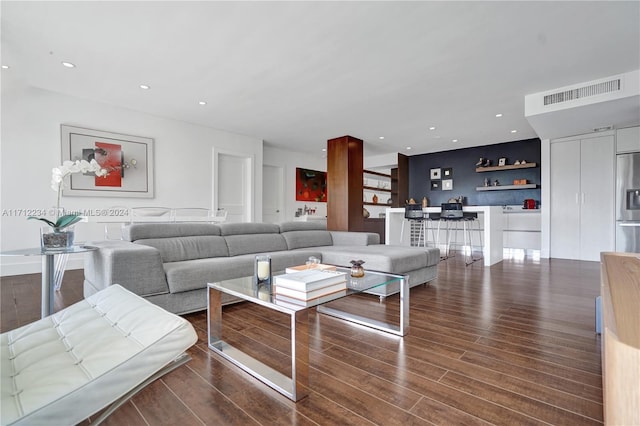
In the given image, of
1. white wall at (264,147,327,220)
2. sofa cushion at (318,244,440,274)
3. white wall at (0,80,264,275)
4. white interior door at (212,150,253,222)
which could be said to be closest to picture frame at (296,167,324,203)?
white wall at (264,147,327,220)

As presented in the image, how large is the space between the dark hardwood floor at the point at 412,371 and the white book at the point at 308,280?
465 millimetres

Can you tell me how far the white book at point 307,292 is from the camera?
62.7 inches

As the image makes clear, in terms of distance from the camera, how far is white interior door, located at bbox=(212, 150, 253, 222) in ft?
20.7

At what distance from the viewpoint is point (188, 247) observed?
2.96m

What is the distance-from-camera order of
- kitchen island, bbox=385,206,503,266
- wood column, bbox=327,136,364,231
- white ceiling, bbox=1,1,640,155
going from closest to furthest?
white ceiling, bbox=1,1,640,155, kitchen island, bbox=385,206,503,266, wood column, bbox=327,136,364,231

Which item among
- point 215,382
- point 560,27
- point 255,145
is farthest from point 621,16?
point 255,145

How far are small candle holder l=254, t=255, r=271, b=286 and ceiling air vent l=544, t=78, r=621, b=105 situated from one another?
4.52m

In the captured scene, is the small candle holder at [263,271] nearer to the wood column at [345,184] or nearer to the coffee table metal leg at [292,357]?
the coffee table metal leg at [292,357]

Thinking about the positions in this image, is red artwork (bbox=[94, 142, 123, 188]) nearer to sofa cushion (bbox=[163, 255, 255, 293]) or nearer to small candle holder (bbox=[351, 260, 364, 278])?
sofa cushion (bbox=[163, 255, 255, 293])

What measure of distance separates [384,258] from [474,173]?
19.3 feet

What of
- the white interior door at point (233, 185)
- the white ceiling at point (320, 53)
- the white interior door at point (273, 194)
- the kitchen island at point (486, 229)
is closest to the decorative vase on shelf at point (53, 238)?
the white ceiling at point (320, 53)

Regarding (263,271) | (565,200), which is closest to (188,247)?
(263,271)

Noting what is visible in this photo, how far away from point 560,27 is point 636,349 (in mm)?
3476

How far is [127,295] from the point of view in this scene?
127 cm
